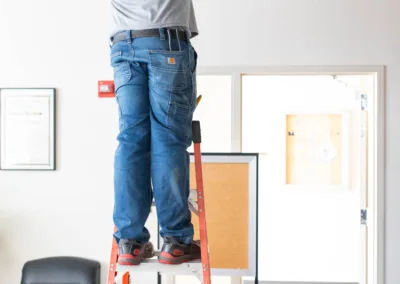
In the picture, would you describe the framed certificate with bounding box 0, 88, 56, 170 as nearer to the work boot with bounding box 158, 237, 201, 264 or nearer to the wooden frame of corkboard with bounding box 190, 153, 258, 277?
the wooden frame of corkboard with bounding box 190, 153, 258, 277

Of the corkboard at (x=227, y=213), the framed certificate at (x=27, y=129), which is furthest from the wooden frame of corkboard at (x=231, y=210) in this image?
the framed certificate at (x=27, y=129)

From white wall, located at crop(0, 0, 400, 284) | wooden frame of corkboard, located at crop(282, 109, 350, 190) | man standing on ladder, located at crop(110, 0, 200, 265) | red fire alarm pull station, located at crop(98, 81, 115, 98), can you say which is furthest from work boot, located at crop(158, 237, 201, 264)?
wooden frame of corkboard, located at crop(282, 109, 350, 190)

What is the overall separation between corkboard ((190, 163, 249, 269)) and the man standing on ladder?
4.89 ft

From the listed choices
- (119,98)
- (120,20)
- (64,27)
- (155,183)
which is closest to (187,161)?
(155,183)

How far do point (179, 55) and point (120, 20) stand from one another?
0.26m

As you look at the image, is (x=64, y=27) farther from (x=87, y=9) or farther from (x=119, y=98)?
(x=119, y=98)

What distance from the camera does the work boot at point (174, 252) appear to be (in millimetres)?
1799

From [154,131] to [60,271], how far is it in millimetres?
2084

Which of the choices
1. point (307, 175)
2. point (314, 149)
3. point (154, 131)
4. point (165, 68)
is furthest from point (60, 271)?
point (314, 149)

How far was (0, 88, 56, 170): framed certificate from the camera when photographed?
3760 mm

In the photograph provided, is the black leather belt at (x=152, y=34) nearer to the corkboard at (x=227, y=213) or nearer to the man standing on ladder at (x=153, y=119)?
the man standing on ladder at (x=153, y=119)

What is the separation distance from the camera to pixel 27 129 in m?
3.79

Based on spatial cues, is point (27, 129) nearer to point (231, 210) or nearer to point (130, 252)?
point (231, 210)

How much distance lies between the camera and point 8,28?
3791 millimetres
